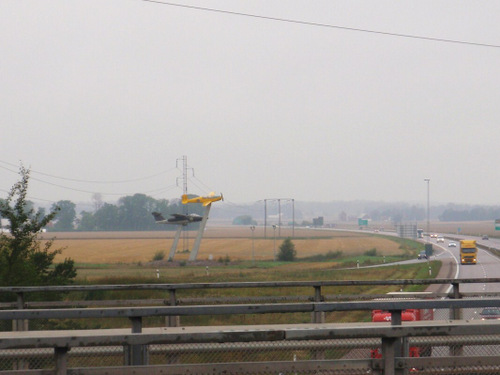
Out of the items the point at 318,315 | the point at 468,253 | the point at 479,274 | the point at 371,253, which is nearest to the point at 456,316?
the point at 318,315

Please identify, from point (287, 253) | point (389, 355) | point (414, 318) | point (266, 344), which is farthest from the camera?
point (287, 253)

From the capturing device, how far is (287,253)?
96875 millimetres

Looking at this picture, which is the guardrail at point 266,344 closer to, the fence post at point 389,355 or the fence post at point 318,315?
the fence post at point 389,355

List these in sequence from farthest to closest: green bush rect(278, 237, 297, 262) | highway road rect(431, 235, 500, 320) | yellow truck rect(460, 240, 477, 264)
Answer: green bush rect(278, 237, 297, 262) < yellow truck rect(460, 240, 477, 264) < highway road rect(431, 235, 500, 320)

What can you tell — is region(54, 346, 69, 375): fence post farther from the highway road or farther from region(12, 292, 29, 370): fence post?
the highway road

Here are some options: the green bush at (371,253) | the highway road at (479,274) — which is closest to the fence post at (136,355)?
the highway road at (479,274)

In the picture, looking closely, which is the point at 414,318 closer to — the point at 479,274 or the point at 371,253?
the point at 479,274

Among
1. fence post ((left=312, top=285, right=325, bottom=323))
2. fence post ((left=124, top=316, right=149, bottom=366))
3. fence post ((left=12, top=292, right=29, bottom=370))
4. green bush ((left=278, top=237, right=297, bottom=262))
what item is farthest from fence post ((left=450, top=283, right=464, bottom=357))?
green bush ((left=278, top=237, right=297, bottom=262))

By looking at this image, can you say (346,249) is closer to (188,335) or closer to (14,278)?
(14,278)

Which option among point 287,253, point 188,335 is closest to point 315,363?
point 188,335

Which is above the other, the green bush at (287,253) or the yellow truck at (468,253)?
the yellow truck at (468,253)

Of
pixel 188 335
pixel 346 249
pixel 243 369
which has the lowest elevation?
pixel 346 249

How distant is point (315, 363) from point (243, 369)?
68cm

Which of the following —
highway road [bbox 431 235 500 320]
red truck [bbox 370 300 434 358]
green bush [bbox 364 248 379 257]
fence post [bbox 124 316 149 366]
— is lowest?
green bush [bbox 364 248 379 257]
